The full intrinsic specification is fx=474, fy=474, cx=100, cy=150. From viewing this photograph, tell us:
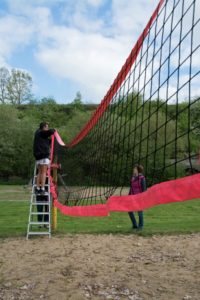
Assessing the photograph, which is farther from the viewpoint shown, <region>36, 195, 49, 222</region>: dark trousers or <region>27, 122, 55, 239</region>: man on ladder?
<region>36, 195, 49, 222</region>: dark trousers

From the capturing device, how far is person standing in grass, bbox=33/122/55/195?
833 centimetres

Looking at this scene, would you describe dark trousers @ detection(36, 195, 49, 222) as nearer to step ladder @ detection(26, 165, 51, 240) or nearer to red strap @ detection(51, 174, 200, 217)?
step ladder @ detection(26, 165, 51, 240)

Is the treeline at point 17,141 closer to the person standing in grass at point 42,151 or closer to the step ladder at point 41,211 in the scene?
the step ladder at point 41,211

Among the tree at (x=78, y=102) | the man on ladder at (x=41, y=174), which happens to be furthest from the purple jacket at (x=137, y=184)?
the tree at (x=78, y=102)

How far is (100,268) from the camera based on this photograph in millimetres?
6176

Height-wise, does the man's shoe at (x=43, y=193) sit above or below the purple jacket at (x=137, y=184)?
below

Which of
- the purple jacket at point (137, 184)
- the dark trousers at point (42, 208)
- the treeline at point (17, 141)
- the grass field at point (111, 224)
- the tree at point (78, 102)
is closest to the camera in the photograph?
the purple jacket at point (137, 184)

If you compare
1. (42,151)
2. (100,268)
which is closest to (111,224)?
(42,151)

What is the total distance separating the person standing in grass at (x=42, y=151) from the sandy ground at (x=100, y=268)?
107 centimetres

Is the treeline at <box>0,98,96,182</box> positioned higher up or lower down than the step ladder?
higher up

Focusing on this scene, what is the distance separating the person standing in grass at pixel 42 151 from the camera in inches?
328

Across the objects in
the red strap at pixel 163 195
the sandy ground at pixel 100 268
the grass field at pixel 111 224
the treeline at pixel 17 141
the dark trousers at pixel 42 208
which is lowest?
the sandy ground at pixel 100 268

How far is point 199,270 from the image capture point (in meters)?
6.11

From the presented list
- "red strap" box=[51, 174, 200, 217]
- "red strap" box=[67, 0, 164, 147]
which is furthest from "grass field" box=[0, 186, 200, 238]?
"red strap" box=[51, 174, 200, 217]
